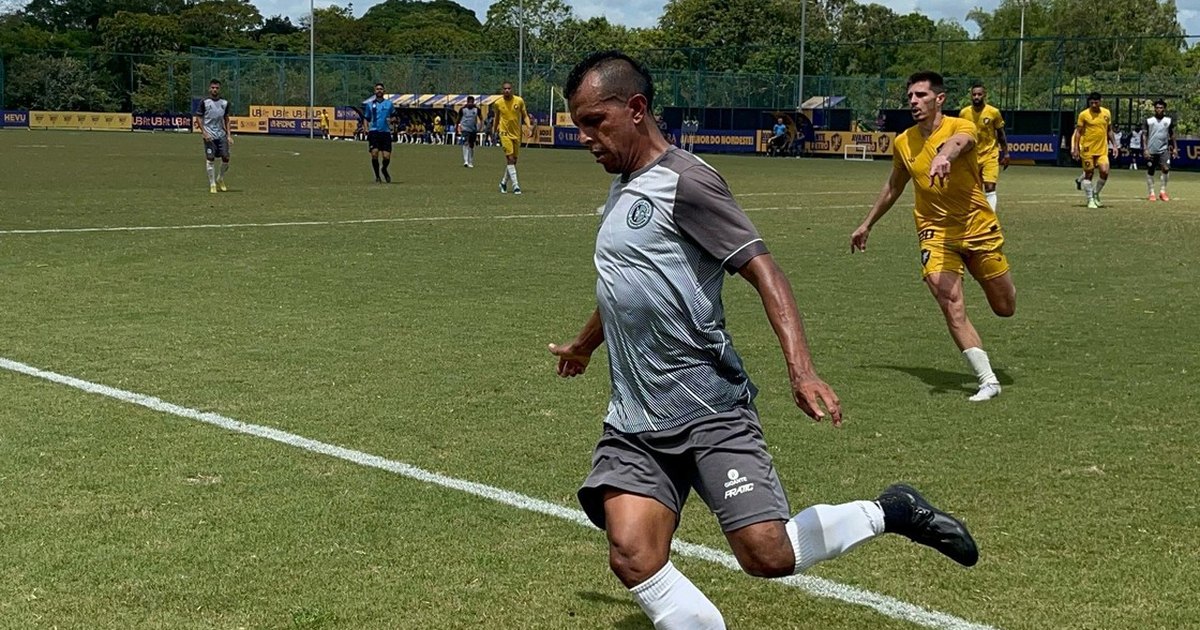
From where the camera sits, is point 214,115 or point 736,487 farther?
point 214,115

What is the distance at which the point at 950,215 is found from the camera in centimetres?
936

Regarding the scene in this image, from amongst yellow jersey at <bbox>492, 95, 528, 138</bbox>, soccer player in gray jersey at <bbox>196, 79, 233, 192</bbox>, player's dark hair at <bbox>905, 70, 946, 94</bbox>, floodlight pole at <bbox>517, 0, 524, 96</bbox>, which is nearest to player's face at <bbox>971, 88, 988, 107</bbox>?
player's dark hair at <bbox>905, 70, 946, 94</bbox>

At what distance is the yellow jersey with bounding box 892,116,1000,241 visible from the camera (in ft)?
30.6

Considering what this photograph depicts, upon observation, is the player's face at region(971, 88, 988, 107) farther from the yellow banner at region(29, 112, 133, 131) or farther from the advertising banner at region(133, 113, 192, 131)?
the yellow banner at region(29, 112, 133, 131)

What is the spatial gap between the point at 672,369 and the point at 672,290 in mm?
229

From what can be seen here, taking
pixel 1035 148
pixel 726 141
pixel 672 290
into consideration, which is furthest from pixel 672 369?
pixel 726 141

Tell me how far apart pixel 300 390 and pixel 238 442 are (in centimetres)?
135

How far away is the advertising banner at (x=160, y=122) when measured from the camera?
8725 cm

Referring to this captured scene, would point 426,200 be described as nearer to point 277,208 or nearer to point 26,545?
point 277,208

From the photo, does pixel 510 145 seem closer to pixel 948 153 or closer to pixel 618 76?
pixel 948 153

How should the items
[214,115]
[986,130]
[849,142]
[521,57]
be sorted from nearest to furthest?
[986,130]
[214,115]
[849,142]
[521,57]

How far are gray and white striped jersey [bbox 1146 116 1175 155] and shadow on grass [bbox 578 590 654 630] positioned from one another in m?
26.6

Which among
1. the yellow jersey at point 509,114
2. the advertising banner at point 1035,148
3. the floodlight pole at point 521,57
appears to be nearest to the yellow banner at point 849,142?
the advertising banner at point 1035,148

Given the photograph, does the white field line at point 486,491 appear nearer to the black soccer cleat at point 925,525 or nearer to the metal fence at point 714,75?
the black soccer cleat at point 925,525
